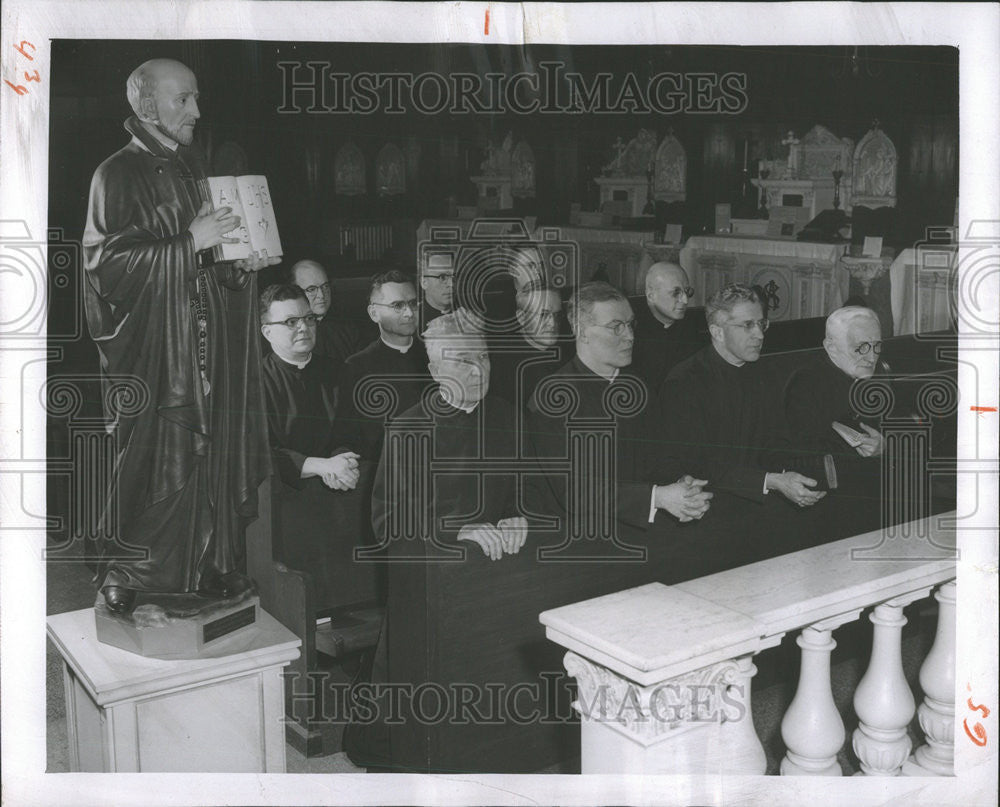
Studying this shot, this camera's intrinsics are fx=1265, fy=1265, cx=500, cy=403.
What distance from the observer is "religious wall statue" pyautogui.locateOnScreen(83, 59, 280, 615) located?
2848 mm

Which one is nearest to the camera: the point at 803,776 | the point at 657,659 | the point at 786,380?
the point at 657,659

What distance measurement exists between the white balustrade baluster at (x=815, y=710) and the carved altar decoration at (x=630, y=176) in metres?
1.07

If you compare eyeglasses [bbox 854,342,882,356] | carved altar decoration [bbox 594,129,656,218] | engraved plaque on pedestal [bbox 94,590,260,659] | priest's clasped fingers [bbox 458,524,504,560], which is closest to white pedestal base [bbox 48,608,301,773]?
→ engraved plaque on pedestal [bbox 94,590,260,659]

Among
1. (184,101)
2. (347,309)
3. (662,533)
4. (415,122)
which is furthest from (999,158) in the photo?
(184,101)

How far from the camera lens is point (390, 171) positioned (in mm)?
2844

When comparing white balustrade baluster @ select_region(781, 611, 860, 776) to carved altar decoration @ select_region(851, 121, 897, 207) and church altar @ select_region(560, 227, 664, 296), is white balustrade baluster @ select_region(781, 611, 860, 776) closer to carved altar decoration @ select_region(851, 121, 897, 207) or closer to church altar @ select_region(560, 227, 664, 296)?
church altar @ select_region(560, 227, 664, 296)

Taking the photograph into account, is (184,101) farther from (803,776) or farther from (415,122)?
(803,776)

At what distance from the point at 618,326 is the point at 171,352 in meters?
1.03

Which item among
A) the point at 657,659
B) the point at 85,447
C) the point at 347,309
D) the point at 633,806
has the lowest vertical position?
the point at 633,806

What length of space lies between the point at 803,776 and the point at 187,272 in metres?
1.73

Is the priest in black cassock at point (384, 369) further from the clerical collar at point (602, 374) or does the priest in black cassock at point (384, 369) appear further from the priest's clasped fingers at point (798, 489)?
the priest's clasped fingers at point (798, 489)

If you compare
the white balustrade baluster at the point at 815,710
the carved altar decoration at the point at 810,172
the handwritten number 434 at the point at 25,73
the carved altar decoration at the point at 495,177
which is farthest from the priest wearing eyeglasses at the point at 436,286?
the white balustrade baluster at the point at 815,710

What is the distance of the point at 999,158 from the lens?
2924mm

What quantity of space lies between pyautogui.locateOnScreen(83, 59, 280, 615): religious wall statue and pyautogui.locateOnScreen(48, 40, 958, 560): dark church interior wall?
2.0 inches
